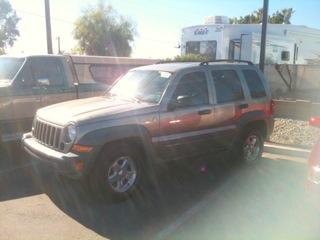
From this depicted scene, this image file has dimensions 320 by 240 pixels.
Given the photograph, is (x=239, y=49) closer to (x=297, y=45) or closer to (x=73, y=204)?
(x=297, y=45)

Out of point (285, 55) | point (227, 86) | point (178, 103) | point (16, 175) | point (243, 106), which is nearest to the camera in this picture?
point (178, 103)

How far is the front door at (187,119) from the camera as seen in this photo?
19.6ft

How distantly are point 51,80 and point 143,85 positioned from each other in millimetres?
2785

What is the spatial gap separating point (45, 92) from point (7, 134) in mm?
1111

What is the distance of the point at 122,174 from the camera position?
562 cm

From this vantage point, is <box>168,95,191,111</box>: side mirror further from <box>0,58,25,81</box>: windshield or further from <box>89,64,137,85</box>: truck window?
<box>89,64,137,85</box>: truck window

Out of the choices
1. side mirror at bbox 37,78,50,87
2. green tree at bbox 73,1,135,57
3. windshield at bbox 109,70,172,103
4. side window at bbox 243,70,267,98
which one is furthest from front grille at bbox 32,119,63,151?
green tree at bbox 73,1,135,57

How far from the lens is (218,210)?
5422 mm

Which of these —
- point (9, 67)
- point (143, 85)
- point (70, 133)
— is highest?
point (9, 67)

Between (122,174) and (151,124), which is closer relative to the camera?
(122,174)

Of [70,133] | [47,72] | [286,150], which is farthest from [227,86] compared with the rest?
[47,72]

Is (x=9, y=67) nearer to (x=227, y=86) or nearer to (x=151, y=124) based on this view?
(x=151, y=124)

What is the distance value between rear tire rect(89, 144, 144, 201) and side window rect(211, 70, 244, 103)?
6.10 feet

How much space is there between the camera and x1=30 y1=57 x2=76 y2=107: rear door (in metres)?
8.18
